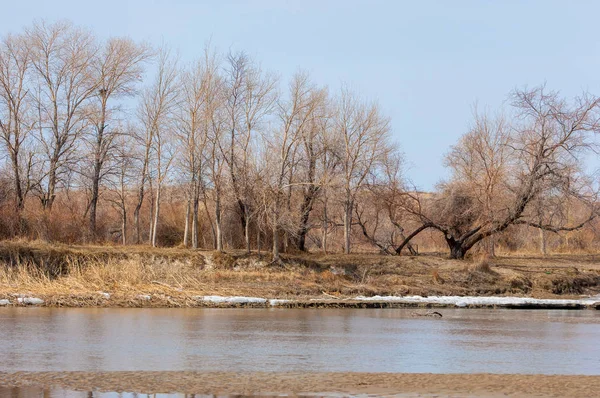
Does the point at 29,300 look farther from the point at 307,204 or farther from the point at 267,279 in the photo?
the point at 307,204

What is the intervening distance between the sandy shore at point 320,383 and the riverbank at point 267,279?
1819 centimetres

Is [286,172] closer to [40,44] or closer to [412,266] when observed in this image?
[412,266]

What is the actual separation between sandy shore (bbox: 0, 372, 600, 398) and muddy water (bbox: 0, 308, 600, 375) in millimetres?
845

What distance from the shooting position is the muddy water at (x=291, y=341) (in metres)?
16.5

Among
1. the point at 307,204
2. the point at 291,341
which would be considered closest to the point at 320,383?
the point at 291,341

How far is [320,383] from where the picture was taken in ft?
46.4

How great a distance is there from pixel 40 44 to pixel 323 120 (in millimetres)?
18741

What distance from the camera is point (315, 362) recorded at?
55.6 ft

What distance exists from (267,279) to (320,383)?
2683 centimetres

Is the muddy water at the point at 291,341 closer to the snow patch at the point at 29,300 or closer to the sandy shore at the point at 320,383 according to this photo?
the sandy shore at the point at 320,383

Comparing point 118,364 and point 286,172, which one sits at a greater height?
point 286,172

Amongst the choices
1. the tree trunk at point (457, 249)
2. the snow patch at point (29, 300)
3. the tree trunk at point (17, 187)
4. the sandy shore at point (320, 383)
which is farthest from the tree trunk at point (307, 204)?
the sandy shore at point (320, 383)

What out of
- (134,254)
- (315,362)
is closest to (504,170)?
(134,254)

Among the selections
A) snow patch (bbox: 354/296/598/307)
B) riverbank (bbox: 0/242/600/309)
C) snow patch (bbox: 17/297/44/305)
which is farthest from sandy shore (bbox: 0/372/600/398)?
snow patch (bbox: 354/296/598/307)
